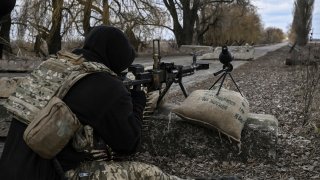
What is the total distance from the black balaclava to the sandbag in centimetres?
250

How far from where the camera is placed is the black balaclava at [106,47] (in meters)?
2.76

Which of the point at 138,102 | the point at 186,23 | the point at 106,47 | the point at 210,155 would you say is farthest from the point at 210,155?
the point at 186,23

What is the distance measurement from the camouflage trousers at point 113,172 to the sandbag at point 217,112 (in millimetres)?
2277

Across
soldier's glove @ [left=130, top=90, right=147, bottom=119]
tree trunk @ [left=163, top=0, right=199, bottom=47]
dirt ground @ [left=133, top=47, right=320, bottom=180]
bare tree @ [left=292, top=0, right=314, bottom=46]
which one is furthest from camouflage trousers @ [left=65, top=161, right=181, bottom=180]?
bare tree @ [left=292, top=0, right=314, bottom=46]

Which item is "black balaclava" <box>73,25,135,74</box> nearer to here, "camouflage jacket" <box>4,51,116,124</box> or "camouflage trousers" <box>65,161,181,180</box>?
"camouflage jacket" <box>4,51,116,124</box>

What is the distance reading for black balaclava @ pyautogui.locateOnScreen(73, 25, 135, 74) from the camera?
2.76m

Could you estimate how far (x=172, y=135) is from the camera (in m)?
5.58

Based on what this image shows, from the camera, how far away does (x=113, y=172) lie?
2.80 m

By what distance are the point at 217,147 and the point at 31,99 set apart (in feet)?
10.2

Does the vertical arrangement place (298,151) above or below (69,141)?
below

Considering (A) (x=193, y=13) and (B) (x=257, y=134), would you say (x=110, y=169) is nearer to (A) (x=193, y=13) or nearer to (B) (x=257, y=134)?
(B) (x=257, y=134)

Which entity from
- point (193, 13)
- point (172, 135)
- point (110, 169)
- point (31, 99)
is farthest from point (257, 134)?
point (193, 13)

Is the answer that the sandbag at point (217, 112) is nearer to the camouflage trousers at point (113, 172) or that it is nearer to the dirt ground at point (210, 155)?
the dirt ground at point (210, 155)

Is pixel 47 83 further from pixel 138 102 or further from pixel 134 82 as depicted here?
pixel 134 82
